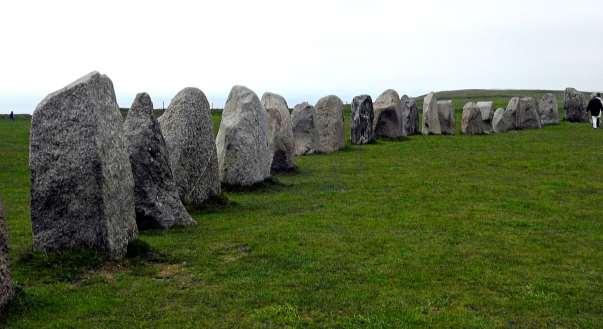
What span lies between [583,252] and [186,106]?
9.40m

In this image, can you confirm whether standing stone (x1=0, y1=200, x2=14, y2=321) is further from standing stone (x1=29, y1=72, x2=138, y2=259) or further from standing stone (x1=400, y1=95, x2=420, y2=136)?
standing stone (x1=400, y1=95, x2=420, y2=136)

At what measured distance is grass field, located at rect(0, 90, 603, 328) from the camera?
8883mm

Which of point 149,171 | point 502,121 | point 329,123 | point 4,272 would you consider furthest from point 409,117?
point 4,272

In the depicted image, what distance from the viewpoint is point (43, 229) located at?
10891mm

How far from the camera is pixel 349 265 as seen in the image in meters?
11.2

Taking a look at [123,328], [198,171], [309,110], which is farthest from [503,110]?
[123,328]

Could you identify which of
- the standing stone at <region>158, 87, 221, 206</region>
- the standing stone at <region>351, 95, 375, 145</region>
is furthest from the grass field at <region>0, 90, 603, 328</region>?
the standing stone at <region>351, 95, 375, 145</region>

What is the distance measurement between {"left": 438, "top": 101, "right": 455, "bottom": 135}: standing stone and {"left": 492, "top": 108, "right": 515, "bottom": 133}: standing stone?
2.98 metres

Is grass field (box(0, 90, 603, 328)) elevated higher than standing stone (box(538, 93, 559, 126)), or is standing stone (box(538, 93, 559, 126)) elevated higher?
standing stone (box(538, 93, 559, 126))

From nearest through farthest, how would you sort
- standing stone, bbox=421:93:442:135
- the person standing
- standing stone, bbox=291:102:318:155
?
standing stone, bbox=291:102:318:155 → standing stone, bbox=421:93:442:135 → the person standing

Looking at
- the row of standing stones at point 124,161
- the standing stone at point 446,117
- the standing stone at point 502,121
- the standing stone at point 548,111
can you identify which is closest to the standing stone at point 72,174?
the row of standing stones at point 124,161

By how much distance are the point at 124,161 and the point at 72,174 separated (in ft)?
4.17

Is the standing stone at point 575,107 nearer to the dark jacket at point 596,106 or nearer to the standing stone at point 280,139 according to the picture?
the dark jacket at point 596,106

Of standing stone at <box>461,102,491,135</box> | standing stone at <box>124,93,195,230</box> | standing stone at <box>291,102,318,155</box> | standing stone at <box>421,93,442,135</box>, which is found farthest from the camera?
standing stone at <box>421,93,442,135</box>
